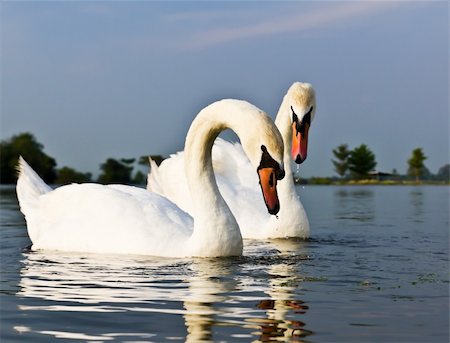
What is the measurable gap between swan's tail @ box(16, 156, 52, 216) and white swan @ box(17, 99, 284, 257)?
619 mm

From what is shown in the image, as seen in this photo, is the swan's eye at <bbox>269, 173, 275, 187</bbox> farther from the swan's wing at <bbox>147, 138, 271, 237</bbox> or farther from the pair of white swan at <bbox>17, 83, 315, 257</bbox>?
the swan's wing at <bbox>147, 138, 271, 237</bbox>

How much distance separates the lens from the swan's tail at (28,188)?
468 inches

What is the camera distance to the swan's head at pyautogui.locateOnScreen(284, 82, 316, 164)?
1231cm

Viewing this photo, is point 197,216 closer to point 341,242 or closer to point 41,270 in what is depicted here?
point 41,270

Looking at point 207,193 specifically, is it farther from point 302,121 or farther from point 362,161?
point 362,161

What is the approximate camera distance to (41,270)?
30.3ft

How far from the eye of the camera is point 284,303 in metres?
7.21

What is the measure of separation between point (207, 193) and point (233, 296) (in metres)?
2.44

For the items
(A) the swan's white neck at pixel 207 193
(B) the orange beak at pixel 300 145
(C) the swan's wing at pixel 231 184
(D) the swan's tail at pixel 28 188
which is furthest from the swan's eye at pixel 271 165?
(C) the swan's wing at pixel 231 184

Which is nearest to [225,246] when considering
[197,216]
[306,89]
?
[197,216]

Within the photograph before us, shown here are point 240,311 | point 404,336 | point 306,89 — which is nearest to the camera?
point 404,336

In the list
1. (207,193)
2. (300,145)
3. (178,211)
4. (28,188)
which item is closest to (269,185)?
(207,193)

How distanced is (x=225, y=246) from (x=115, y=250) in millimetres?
1284

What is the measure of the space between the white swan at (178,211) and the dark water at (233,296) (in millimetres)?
198
